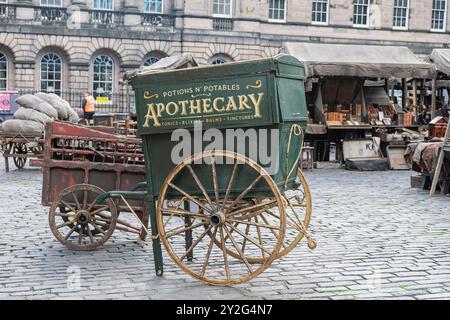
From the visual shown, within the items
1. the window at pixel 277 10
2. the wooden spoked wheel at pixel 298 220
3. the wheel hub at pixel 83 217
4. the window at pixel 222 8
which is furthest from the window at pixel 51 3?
the wheel hub at pixel 83 217

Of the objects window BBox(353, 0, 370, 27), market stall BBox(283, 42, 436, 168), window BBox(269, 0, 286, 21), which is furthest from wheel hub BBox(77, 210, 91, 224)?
window BBox(353, 0, 370, 27)

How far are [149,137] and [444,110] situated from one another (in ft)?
65.4

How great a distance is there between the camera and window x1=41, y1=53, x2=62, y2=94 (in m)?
33.5

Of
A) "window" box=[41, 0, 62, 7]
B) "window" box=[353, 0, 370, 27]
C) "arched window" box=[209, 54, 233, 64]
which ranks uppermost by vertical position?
"window" box=[353, 0, 370, 27]

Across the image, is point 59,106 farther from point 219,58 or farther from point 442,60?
point 219,58

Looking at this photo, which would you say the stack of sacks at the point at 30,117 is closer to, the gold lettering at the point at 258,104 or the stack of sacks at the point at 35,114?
the stack of sacks at the point at 35,114

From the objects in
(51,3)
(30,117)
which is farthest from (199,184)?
(51,3)

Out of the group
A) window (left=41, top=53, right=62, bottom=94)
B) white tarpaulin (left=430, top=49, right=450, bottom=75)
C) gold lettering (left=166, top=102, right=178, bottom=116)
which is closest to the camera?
gold lettering (left=166, top=102, right=178, bottom=116)

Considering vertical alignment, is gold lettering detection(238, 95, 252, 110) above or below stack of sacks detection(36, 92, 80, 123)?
above

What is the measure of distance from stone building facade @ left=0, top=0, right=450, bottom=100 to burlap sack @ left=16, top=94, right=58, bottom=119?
16975 mm

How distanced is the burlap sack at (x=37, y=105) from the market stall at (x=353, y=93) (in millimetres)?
6428

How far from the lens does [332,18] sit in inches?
1513

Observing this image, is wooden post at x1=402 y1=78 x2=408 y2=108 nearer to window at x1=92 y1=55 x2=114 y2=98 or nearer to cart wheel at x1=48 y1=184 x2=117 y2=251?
cart wheel at x1=48 y1=184 x2=117 y2=251

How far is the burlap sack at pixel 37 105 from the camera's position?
1628 centimetres
